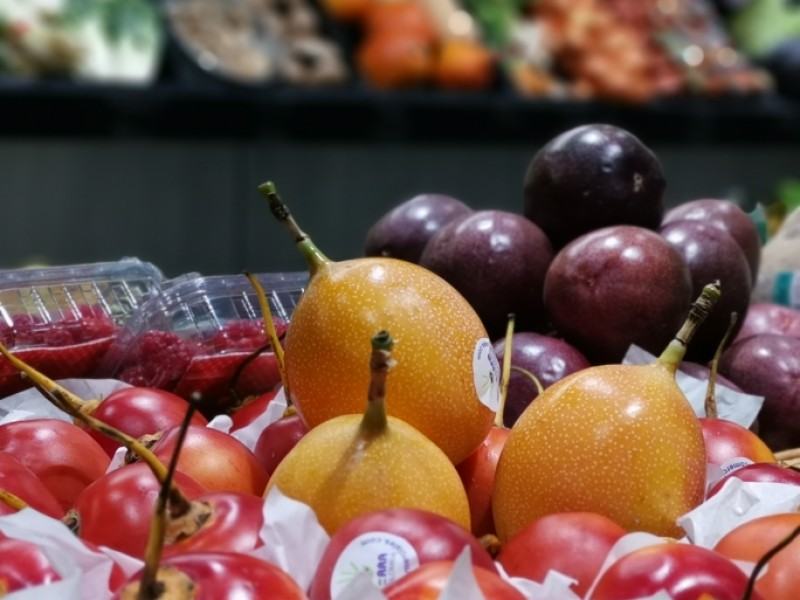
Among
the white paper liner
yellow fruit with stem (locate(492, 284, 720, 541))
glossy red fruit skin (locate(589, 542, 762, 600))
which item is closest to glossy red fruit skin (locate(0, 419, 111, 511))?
the white paper liner

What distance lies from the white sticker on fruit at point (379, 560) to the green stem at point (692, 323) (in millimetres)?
286

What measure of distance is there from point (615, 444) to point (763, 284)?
1.04m

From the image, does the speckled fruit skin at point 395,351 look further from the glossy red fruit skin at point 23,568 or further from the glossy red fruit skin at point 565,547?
the glossy red fruit skin at point 23,568

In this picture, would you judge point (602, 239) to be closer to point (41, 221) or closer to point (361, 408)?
point (361, 408)

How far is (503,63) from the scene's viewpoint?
11.5 feet

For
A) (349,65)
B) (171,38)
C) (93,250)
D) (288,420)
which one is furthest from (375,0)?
(288,420)

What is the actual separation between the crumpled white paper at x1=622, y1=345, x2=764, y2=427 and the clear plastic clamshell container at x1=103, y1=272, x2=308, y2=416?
39 centimetres

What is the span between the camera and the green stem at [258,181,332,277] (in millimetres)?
876

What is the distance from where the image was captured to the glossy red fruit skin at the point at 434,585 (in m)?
0.61

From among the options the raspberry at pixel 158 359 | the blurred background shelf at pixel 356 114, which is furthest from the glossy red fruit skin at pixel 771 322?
the blurred background shelf at pixel 356 114

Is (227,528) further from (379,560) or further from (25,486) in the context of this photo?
(25,486)

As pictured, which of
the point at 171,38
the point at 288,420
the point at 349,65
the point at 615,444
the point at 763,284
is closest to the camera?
the point at 615,444

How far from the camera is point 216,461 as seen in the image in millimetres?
868

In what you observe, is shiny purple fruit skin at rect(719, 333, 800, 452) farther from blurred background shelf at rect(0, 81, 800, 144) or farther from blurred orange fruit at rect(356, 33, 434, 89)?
blurred orange fruit at rect(356, 33, 434, 89)
